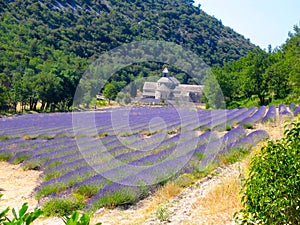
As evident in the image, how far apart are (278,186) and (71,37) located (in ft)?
257

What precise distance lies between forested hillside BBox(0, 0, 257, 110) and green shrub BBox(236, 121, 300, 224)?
19.2 metres

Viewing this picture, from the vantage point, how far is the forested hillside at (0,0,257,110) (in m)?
37.6

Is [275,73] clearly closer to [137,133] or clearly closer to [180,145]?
[137,133]

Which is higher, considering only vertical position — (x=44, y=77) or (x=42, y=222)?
(x=44, y=77)

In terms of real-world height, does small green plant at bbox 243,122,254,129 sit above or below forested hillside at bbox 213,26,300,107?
below

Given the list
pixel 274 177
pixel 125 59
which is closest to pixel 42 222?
pixel 274 177

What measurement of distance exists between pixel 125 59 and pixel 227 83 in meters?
24.8

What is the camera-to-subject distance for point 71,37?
76438 millimetres

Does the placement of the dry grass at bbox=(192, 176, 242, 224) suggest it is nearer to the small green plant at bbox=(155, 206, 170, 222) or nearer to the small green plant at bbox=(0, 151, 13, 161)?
the small green plant at bbox=(155, 206, 170, 222)

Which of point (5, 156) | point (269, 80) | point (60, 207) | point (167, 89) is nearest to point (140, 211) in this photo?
point (60, 207)

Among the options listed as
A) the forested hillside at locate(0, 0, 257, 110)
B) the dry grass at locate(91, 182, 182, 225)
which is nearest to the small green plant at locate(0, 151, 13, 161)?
the dry grass at locate(91, 182, 182, 225)

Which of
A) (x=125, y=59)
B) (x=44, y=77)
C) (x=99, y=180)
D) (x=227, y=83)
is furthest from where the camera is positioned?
(x=227, y=83)

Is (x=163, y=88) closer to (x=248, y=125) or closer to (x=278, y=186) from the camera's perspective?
(x=248, y=125)

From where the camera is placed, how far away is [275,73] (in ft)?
113
